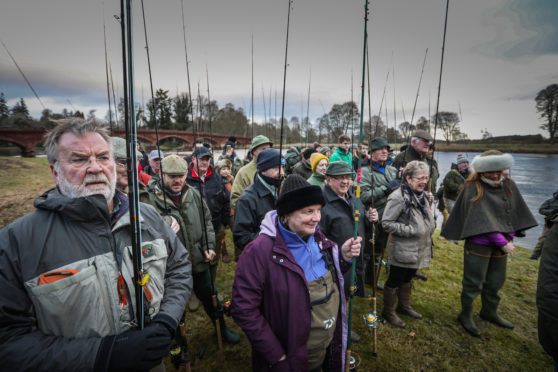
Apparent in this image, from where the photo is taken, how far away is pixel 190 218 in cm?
288

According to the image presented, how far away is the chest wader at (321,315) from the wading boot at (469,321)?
2827 mm

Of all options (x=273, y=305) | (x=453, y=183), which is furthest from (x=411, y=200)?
(x=453, y=183)

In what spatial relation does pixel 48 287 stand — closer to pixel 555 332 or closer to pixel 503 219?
pixel 555 332

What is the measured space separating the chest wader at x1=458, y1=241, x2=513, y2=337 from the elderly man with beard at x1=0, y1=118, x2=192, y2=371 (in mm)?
3751

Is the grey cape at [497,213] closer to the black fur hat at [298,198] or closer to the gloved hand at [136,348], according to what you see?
the black fur hat at [298,198]

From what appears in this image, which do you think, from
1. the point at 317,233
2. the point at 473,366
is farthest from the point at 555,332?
the point at 317,233

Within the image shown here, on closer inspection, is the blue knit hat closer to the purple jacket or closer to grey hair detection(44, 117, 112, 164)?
the purple jacket

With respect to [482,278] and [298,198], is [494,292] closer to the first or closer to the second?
[482,278]

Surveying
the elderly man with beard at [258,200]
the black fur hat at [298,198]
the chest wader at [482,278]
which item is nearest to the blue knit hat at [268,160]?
the elderly man with beard at [258,200]

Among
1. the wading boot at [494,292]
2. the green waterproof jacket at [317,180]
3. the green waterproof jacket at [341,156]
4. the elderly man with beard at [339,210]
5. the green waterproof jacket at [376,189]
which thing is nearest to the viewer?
the elderly man with beard at [339,210]

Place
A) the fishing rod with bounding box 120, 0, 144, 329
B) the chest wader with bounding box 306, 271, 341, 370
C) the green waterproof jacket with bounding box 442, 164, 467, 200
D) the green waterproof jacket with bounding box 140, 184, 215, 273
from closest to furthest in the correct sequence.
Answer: the fishing rod with bounding box 120, 0, 144, 329, the chest wader with bounding box 306, 271, 341, 370, the green waterproof jacket with bounding box 140, 184, 215, 273, the green waterproof jacket with bounding box 442, 164, 467, 200

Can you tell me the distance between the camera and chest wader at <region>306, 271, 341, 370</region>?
5.97ft

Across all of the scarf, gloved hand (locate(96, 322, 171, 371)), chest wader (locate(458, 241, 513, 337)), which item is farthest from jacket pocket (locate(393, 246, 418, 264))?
gloved hand (locate(96, 322, 171, 371))

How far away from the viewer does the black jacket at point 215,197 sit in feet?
14.0
